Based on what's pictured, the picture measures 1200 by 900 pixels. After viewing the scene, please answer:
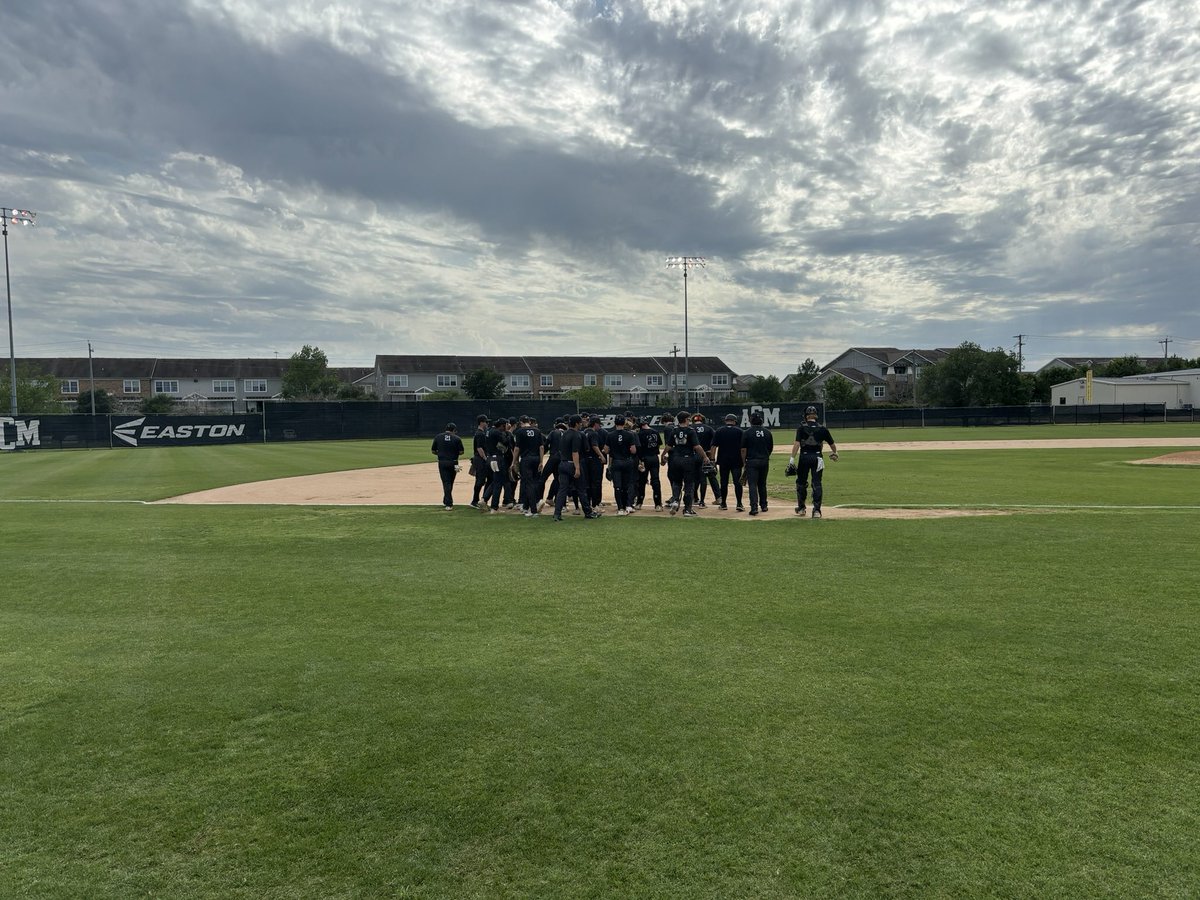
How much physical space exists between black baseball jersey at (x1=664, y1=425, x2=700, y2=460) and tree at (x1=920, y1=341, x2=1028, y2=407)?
201ft

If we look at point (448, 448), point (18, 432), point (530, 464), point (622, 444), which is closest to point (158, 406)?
point (18, 432)

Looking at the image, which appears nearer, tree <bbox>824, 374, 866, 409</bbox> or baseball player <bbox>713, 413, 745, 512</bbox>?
baseball player <bbox>713, 413, 745, 512</bbox>

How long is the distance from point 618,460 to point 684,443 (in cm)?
124

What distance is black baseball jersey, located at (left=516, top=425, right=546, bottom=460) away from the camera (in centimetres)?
1354

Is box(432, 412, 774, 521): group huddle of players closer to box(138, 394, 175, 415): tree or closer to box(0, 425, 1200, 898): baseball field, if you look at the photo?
box(0, 425, 1200, 898): baseball field

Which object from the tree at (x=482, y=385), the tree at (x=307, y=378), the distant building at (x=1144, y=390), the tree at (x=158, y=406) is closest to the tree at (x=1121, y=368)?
the distant building at (x=1144, y=390)

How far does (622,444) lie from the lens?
1334cm

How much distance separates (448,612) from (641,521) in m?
6.24

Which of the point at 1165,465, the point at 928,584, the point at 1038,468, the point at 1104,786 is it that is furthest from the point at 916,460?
the point at 1104,786

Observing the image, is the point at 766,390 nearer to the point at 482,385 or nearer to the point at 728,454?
the point at 482,385

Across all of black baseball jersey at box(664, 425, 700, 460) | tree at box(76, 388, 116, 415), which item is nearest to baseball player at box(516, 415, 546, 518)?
black baseball jersey at box(664, 425, 700, 460)

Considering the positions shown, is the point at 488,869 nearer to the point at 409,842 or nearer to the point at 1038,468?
the point at 409,842

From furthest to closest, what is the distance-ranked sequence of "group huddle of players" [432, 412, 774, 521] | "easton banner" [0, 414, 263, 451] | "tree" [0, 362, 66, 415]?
1. "tree" [0, 362, 66, 415]
2. "easton banner" [0, 414, 263, 451]
3. "group huddle of players" [432, 412, 774, 521]

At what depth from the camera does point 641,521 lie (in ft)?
41.3
